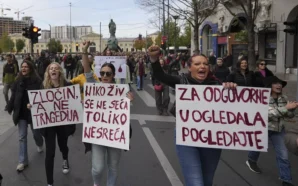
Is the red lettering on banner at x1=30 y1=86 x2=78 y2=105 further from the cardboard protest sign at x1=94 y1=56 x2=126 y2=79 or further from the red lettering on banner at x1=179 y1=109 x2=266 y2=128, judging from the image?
the cardboard protest sign at x1=94 y1=56 x2=126 y2=79

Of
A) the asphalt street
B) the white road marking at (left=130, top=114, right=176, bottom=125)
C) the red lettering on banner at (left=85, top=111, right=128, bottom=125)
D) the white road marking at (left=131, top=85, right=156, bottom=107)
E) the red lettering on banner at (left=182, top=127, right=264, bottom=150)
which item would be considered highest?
the red lettering on banner at (left=85, top=111, right=128, bottom=125)

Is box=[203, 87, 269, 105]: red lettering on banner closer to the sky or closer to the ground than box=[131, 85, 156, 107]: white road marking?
closer to the sky

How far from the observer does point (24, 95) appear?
5.52 m

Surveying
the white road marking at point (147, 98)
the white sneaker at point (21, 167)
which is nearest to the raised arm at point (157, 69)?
the white sneaker at point (21, 167)

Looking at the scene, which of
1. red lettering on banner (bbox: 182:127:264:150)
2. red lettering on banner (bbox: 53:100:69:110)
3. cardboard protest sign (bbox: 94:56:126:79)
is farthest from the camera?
cardboard protest sign (bbox: 94:56:126:79)

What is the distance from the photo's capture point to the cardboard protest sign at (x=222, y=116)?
3.51m

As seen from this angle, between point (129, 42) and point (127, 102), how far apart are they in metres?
165

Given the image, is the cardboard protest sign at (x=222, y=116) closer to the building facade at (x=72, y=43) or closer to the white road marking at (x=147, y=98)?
the white road marking at (x=147, y=98)

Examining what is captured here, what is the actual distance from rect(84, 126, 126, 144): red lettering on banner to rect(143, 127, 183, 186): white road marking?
1250 millimetres

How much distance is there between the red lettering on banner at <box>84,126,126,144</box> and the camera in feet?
13.5

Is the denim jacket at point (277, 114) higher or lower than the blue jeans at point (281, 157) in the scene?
higher

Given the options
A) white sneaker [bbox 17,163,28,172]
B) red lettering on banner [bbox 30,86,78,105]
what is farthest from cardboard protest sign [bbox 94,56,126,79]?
red lettering on banner [bbox 30,86,78,105]

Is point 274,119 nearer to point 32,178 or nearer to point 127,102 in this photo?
point 127,102

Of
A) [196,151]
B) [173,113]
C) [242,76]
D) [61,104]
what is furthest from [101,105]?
[242,76]
